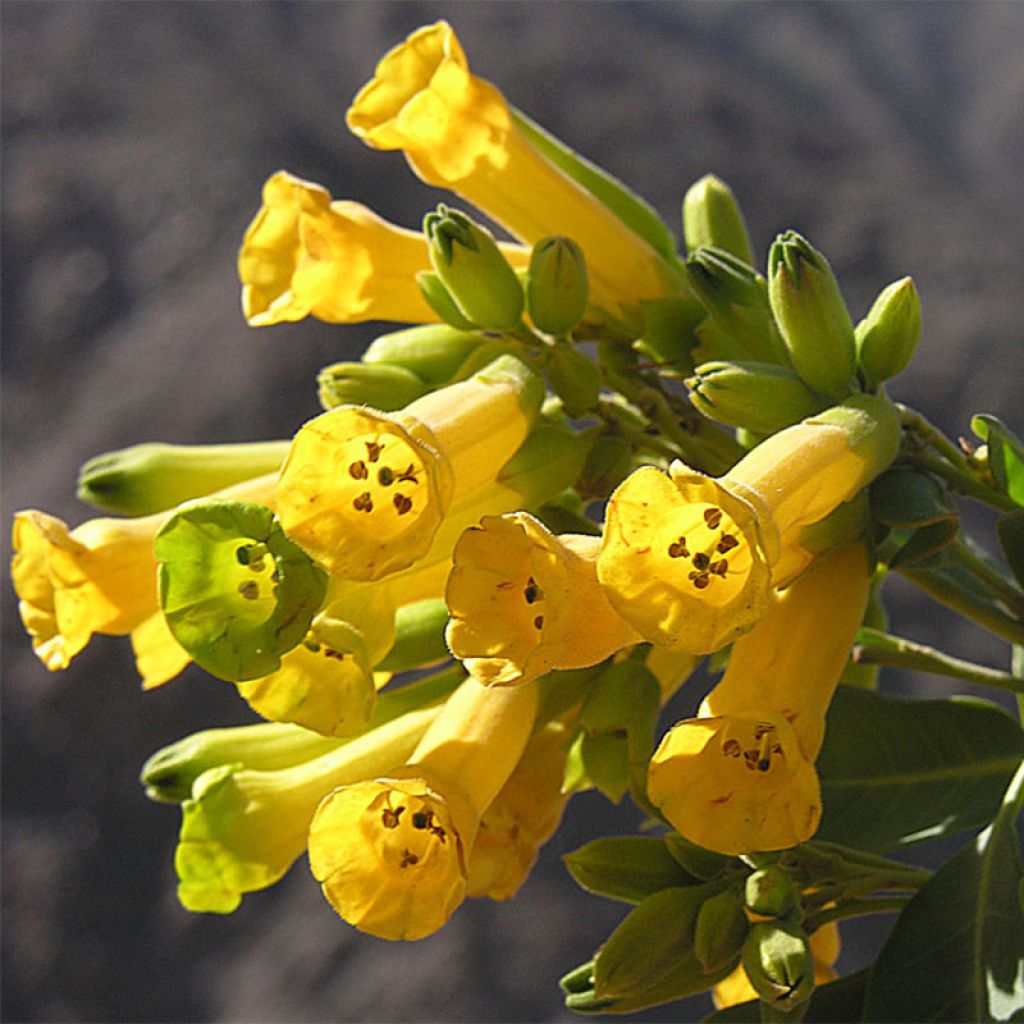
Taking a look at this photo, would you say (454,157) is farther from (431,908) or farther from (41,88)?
(41,88)

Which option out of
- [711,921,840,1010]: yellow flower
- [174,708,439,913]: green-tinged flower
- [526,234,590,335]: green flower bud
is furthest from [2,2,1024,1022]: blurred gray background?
[526,234,590,335]: green flower bud

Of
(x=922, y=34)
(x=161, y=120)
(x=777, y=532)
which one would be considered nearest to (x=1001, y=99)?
(x=922, y=34)

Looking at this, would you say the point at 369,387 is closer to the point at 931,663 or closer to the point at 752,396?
the point at 752,396

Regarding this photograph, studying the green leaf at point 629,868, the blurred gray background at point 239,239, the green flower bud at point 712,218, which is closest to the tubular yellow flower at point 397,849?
the green leaf at point 629,868

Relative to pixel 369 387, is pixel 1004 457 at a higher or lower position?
lower

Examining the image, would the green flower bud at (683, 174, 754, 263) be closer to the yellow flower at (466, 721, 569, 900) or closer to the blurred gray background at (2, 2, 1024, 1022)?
the yellow flower at (466, 721, 569, 900)

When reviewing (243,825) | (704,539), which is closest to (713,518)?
(704,539)
